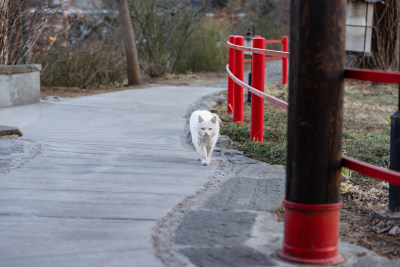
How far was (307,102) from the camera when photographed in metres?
2.56

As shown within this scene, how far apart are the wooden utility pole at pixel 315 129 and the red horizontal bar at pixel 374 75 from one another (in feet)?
0.15

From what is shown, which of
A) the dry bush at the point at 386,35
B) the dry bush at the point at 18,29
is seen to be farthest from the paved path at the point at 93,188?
the dry bush at the point at 386,35

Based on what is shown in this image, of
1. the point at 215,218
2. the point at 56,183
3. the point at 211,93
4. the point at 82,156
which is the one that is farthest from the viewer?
the point at 211,93

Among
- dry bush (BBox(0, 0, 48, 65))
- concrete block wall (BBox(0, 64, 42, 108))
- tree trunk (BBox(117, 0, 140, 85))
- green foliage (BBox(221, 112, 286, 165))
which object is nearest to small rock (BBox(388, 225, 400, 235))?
green foliage (BBox(221, 112, 286, 165))

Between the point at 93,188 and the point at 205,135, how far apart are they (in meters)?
1.37

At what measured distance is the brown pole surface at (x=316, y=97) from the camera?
251cm

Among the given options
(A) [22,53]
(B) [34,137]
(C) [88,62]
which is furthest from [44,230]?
(C) [88,62]

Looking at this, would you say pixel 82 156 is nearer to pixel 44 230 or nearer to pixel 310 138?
pixel 44 230

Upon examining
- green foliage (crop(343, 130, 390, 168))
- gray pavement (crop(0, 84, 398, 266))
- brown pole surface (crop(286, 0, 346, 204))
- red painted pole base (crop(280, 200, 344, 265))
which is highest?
brown pole surface (crop(286, 0, 346, 204))

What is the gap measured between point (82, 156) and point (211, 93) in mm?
5980

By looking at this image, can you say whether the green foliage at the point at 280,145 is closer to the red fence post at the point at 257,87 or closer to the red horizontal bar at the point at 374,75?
the red fence post at the point at 257,87

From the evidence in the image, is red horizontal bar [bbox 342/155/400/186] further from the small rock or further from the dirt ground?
the small rock

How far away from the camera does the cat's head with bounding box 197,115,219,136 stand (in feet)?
16.4

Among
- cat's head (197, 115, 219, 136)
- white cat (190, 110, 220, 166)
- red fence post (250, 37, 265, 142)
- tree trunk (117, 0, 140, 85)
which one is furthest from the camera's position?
tree trunk (117, 0, 140, 85)
